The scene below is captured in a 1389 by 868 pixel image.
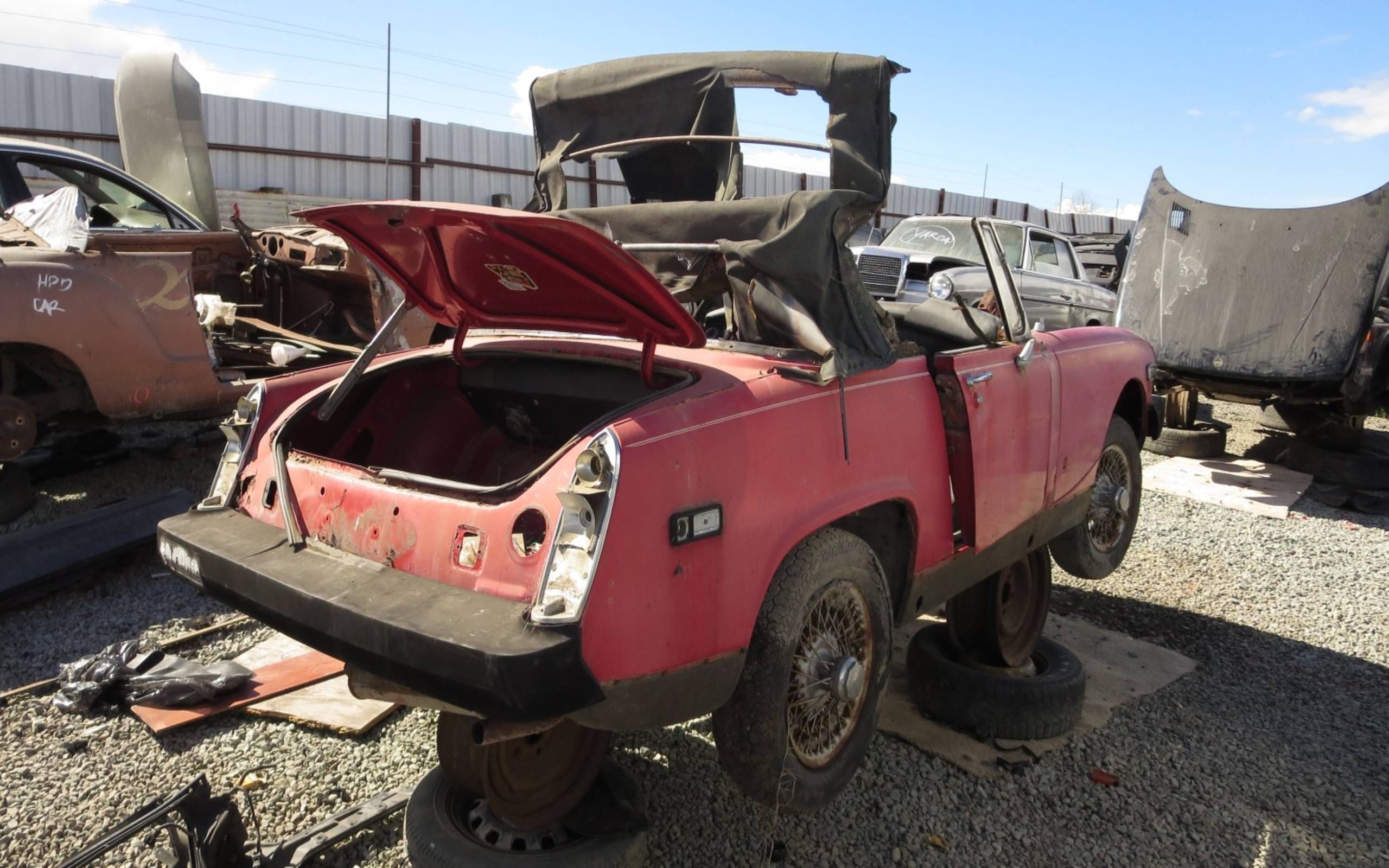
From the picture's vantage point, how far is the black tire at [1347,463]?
26.8 feet

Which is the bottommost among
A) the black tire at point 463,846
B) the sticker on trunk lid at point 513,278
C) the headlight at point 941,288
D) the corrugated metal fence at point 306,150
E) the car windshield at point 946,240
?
the black tire at point 463,846

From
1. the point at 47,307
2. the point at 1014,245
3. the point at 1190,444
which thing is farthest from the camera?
the point at 1014,245

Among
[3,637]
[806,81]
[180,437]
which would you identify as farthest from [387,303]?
[806,81]

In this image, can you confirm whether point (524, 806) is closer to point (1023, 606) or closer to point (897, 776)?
point (897, 776)

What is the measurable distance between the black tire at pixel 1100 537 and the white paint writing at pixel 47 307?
531 cm

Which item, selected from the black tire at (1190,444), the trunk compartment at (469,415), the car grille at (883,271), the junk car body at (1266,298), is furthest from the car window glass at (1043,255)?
the trunk compartment at (469,415)

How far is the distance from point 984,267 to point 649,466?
9085mm

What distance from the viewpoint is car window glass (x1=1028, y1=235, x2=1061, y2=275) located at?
1152 centimetres

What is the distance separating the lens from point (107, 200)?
6.45 meters

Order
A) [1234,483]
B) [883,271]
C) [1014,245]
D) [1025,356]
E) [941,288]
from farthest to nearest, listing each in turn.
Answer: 1. [1014,245]
2. [883,271]
3. [1234,483]
4. [941,288]
5. [1025,356]

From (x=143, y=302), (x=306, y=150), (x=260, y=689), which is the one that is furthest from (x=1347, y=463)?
(x=306, y=150)

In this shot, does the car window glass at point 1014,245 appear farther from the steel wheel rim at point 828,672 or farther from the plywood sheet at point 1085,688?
the steel wheel rim at point 828,672

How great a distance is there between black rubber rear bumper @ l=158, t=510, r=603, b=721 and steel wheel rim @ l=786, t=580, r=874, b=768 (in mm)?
793

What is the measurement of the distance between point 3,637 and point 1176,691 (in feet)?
17.1
